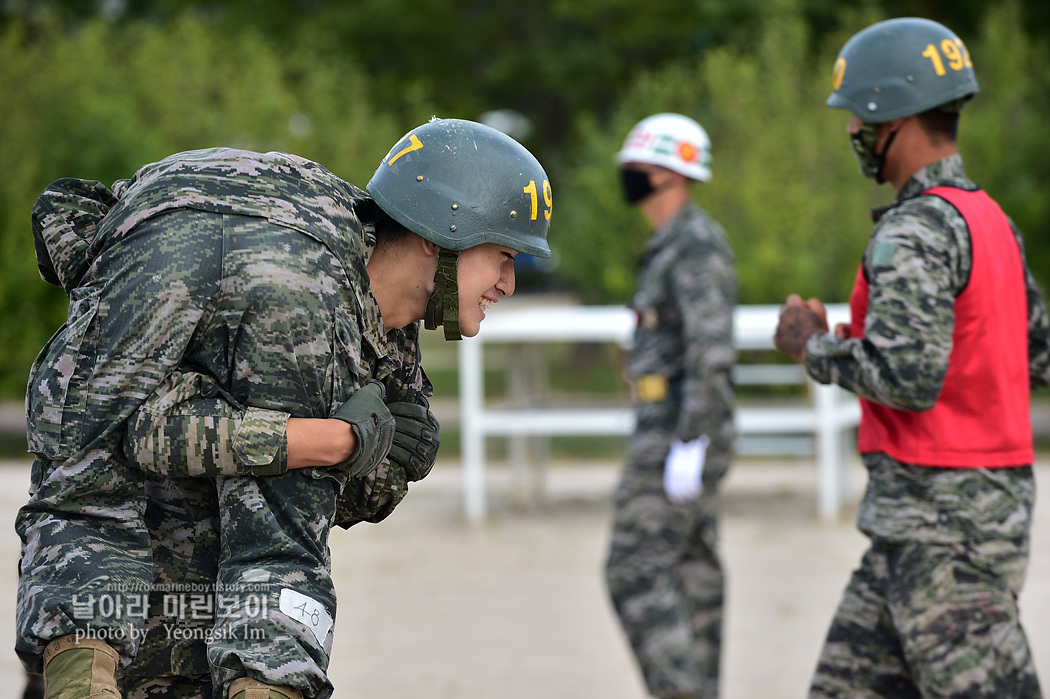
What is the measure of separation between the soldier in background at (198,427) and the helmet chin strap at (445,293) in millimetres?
141

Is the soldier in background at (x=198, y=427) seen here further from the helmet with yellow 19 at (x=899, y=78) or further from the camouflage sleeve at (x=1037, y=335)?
the camouflage sleeve at (x=1037, y=335)

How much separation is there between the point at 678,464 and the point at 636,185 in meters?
1.39

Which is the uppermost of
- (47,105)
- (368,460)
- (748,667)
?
(47,105)

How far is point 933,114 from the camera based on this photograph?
12.0 ft

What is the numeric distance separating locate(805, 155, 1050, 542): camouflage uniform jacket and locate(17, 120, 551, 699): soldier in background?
1.52 m

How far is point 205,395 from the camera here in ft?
7.40

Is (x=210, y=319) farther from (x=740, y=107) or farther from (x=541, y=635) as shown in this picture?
(x=740, y=107)

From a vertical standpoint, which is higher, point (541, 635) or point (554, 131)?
point (554, 131)

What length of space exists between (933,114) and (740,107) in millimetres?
12625

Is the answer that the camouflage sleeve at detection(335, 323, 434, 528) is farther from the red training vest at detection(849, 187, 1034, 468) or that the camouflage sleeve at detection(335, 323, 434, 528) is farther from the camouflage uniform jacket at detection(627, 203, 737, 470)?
the camouflage uniform jacket at detection(627, 203, 737, 470)

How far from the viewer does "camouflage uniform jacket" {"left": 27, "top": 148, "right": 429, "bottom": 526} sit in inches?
87.3

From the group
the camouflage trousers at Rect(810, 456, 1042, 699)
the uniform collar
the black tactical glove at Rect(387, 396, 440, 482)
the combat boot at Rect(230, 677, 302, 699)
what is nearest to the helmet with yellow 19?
the uniform collar

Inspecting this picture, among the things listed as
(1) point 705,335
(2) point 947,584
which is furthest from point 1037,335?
(1) point 705,335

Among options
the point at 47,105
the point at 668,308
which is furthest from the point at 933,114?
A: the point at 47,105
